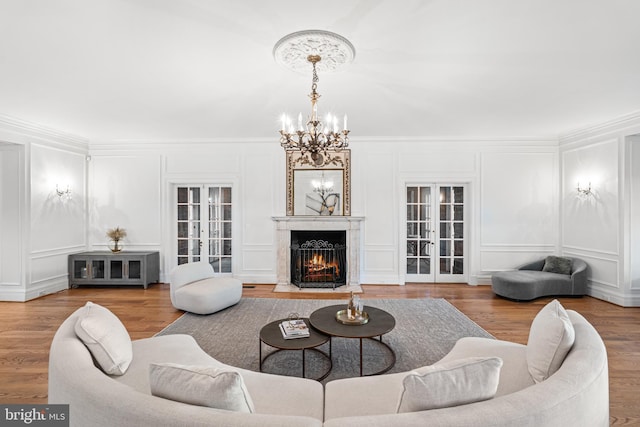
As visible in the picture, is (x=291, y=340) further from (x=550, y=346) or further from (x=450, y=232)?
(x=450, y=232)

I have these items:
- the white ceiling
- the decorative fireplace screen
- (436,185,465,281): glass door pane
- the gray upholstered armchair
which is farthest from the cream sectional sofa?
(436,185,465,281): glass door pane

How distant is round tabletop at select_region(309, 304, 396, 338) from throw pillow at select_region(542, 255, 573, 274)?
391 centimetres

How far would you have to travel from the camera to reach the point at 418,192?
570 cm

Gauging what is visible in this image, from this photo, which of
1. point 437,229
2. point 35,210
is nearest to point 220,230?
point 35,210

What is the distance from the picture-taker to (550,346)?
158cm

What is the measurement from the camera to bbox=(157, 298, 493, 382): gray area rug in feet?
8.88

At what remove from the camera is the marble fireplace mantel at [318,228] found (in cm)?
546

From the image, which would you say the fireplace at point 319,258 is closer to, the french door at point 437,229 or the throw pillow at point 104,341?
the french door at point 437,229

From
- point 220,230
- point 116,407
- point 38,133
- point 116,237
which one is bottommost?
point 116,407

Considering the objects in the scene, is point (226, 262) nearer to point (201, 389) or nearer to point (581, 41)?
point (201, 389)

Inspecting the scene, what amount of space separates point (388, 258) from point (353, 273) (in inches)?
27.9

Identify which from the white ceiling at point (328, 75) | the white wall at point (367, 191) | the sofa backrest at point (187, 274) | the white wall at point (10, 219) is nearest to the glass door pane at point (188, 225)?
the white wall at point (367, 191)

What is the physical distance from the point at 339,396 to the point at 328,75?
105 inches

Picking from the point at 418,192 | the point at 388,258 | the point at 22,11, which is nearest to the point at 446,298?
the point at 388,258
